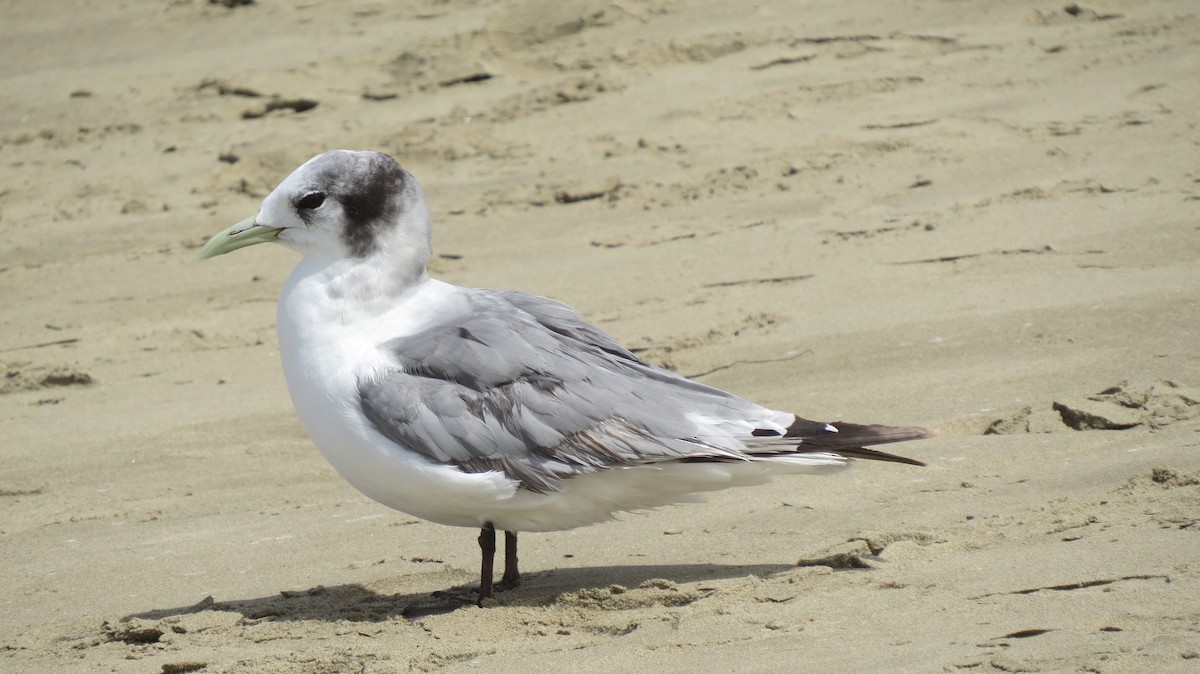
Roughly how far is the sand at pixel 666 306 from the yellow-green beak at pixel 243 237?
35.8 inches

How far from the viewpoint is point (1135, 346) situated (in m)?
4.93

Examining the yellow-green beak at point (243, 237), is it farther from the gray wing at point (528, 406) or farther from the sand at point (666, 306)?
the sand at point (666, 306)

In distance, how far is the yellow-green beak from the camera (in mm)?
3912

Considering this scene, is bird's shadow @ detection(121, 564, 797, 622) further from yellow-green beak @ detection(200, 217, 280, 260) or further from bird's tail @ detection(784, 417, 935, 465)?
yellow-green beak @ detection(200, 217, 280, 260)

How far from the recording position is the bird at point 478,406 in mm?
3590

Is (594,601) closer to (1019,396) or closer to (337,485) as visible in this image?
(337,485)

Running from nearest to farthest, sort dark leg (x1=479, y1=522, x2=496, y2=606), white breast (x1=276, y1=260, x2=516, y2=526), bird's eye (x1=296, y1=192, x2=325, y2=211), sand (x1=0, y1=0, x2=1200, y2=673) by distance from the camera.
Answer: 1. sand (x1=0, y1=0, x2=1200, y2=673)
2. white breast (x1=276, y1=260, x2=516, y2=526)
3. dark leg (x1=479, y1=522, x2=496, y2=606)
4. bird's eye (x1=296, y1=192, x2=325, y2=211)

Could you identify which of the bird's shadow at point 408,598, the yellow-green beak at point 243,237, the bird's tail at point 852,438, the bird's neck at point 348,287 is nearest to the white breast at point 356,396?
the bird's neck at point 348,287

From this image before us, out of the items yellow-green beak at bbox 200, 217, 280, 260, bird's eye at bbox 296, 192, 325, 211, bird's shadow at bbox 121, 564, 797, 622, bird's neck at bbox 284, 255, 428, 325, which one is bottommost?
bird's shadow at bbox 121, 564, 797, 622

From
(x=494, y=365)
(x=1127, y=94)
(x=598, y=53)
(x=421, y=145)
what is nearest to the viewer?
(x=494, y=365)

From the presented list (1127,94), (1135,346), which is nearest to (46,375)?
(1135,346)

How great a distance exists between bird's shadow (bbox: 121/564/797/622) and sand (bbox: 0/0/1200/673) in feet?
0.06

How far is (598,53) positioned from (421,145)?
1467 mm

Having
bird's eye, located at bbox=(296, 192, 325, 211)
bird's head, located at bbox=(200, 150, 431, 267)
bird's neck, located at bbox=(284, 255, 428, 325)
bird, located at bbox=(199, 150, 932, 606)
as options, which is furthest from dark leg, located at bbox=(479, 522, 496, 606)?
bird's eye, located at bbox=(296, 192, 325, 211)
